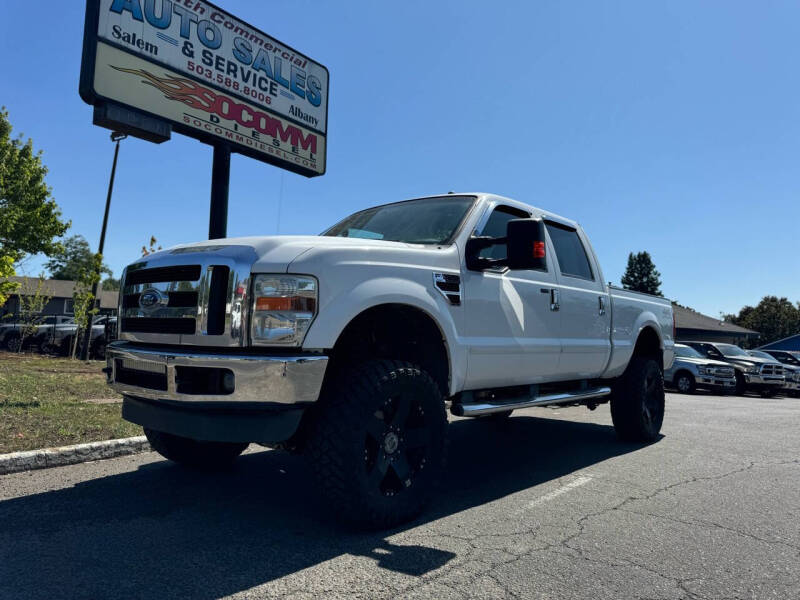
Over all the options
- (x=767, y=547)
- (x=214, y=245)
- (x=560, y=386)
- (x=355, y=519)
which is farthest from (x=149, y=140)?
(x=767, y=547)

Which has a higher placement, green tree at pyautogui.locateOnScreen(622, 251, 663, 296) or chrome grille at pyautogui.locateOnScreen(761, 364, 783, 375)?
green tree at pyautogui.locateOnScreen(622, 251, 663, 296)

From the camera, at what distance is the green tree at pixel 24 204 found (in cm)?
2719

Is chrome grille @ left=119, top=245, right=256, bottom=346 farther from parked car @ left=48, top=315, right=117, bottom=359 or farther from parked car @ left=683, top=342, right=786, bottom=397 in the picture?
parked car @ left=683, top=342, right=786, bottom=397

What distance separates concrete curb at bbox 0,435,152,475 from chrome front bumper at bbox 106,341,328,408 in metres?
2.05

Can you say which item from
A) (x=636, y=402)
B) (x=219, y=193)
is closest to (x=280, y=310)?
(x=636, y=402)

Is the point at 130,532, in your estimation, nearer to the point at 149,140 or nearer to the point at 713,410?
the point at 149,140

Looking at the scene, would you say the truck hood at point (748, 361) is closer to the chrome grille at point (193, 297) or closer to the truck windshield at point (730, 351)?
the truck windshield at point (730, 351)

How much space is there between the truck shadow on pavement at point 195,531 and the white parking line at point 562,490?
207mm

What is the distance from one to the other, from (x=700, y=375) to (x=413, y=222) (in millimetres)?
15039

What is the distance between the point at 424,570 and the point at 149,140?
28.2ft

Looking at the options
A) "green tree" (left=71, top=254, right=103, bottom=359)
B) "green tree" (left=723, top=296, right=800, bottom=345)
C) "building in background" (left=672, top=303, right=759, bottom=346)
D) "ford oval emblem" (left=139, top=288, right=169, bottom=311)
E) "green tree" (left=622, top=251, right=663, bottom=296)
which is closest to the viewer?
"ford oval emblem" (left=139, top=288, right=169, bottom=311)

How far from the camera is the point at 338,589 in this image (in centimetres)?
250

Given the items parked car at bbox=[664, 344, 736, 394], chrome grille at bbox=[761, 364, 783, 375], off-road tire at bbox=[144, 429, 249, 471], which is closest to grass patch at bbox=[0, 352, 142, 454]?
off-road tire at bbox=[144, 429, 249, 471]

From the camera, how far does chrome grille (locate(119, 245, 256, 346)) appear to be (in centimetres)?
300
